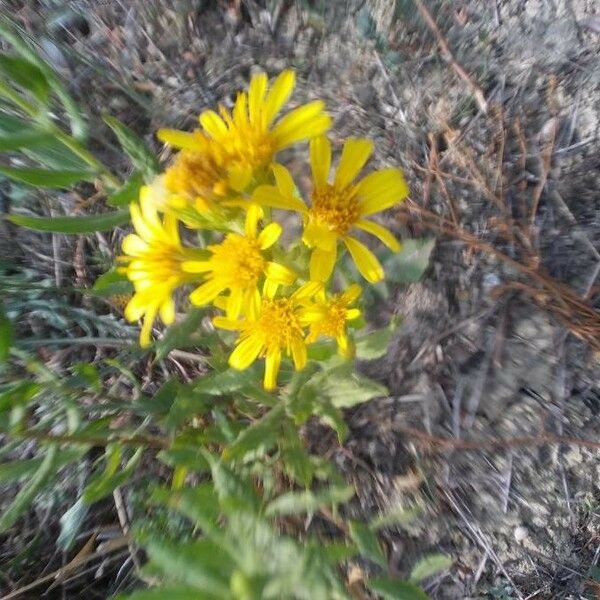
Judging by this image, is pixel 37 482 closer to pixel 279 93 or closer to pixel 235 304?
pixel 235 304

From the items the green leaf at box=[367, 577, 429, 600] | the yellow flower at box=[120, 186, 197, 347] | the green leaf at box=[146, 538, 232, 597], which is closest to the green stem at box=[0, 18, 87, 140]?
the yellow flower at box=[120, 186, 197, 347]

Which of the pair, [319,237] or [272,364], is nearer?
[319,237]

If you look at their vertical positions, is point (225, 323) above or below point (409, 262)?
above

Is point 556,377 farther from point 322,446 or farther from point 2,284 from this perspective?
point 2,284

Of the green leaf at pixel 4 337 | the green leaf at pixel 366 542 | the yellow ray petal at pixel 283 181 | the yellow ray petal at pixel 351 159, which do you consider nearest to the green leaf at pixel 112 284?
the green leaf at pixel 4 337

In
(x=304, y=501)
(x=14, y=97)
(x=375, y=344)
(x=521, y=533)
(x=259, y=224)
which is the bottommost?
(x=521, y=533)

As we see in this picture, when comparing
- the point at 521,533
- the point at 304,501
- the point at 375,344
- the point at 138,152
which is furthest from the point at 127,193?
the point at 521,533

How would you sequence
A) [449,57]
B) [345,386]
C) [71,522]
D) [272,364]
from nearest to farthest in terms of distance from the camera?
[272,364] → [345,386] → [71,522] → [449,57]
